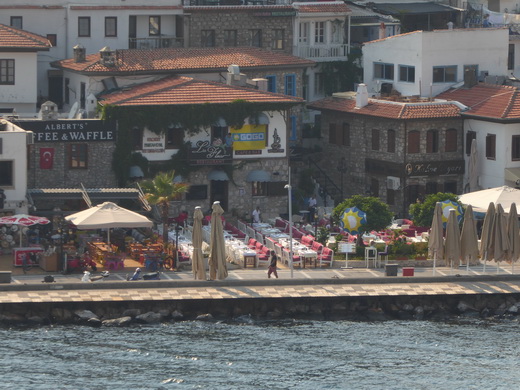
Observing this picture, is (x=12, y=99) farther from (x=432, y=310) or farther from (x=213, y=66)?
(x=432, y=310)

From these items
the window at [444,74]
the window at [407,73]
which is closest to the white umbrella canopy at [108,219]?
the window at [407,73]

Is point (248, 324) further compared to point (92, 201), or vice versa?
point (92, 201)

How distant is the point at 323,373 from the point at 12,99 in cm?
3174

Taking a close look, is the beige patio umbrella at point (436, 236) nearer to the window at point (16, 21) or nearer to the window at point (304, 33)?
the window at point (304, 33)

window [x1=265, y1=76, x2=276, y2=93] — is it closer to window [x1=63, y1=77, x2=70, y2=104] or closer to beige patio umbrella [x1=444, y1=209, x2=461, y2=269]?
window [x1=63, y1=77, x2=70, y2=104]

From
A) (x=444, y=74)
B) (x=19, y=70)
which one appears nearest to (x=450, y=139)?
(x=444, y=74)

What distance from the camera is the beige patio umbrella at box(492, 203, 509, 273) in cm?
8731

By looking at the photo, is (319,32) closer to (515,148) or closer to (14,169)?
(515,148)

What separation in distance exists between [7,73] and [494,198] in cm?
2649

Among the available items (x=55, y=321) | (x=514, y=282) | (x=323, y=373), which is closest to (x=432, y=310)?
(x=514, y=282)

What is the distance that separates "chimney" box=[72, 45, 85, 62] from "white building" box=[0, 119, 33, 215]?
12623mm

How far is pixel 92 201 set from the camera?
307ft

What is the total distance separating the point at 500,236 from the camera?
87.6 m

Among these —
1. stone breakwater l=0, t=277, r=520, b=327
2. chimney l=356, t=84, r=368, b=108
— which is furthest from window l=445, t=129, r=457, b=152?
stone breakwater l=0, t=277, r=520, b=327
